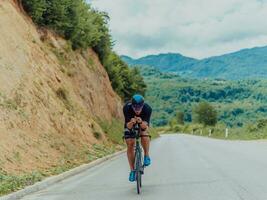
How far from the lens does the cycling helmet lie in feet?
37.1

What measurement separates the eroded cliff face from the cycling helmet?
481cm

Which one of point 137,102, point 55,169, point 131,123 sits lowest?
point 55,169

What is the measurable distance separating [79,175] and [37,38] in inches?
519

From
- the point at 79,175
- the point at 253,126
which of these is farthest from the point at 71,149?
the point at 253,126

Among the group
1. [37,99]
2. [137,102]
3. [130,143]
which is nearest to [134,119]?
[137,102]

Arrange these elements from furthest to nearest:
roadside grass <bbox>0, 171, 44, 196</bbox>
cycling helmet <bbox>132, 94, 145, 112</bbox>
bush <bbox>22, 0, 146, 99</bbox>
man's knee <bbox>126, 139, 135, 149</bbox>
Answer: bush <bbox>22, 0, 146, 99</bbox> < roadside grass <bbox>0, 171, 44, 196</bbox> < man's knee <bbox>126, 139, 135, 149</bbox> < cycling helmet <bbox>132, 94, 145, 112</bbox>

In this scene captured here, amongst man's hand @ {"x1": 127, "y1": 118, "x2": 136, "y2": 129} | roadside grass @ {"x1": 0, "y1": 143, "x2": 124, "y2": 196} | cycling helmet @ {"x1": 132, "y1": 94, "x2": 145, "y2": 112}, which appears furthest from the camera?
roadside grass @ {"x1": 0, "y1": 143, "x2": 124, "y2": 196}

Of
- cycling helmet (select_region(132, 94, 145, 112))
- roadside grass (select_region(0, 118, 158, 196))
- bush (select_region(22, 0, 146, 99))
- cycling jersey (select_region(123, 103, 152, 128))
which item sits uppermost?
bush (select_region(22, 0, 146, 99))

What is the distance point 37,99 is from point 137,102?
37.9 ft

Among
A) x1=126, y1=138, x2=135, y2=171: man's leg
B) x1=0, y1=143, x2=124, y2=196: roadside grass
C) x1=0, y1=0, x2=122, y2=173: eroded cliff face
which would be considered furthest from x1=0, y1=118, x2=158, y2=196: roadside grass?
x1=126, y1=138, x2=135, y2=171: man's leg

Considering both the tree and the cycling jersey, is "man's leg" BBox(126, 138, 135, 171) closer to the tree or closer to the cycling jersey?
the cycling jersey

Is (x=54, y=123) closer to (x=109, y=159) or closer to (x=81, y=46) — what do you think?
(x=109, y=159)

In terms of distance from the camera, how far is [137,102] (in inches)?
446

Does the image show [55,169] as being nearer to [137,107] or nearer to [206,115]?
[137,107]
